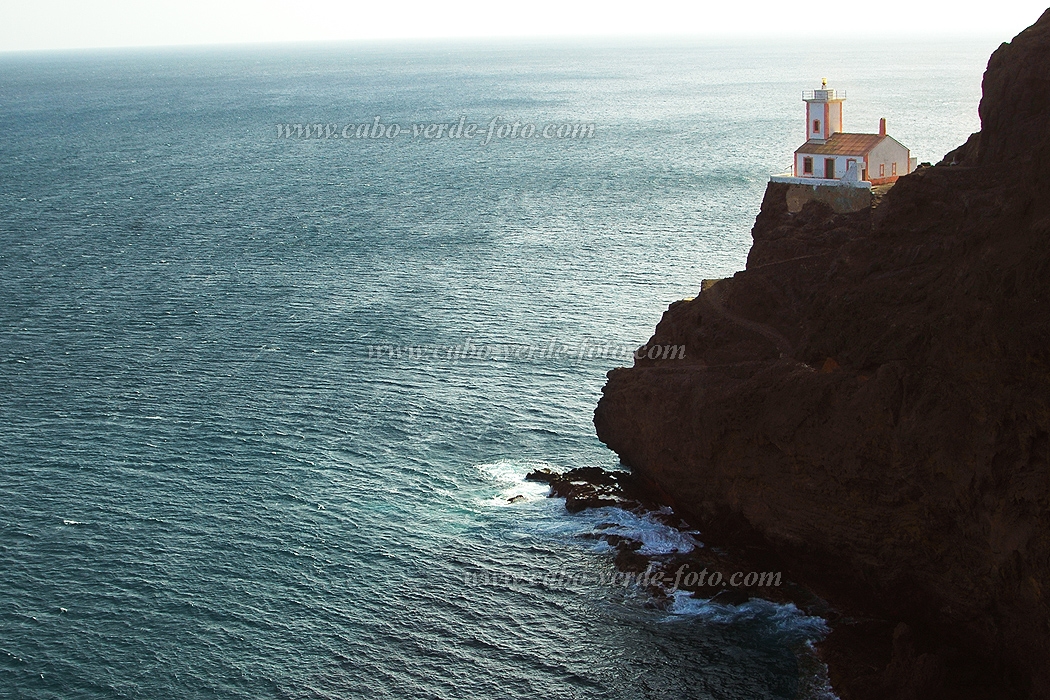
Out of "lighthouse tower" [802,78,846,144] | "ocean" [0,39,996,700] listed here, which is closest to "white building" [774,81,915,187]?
"lighthouse tower" [802,78,846,144]

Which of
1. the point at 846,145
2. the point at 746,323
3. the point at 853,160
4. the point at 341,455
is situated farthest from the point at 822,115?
the point at 341,455

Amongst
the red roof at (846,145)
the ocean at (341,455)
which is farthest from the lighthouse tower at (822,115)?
the ocean at (341,455)

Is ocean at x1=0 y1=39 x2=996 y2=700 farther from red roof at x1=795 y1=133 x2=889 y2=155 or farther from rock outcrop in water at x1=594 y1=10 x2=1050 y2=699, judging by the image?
red roof at x1=795 y1=133 x2=889 y2=155

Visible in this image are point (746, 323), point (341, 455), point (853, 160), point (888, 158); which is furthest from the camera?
point (341, 455)

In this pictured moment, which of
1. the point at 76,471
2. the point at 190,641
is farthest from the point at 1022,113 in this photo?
the point at 76,471

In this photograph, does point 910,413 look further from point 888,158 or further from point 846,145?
point 846,145

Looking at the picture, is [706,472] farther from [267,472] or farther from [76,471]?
[76,471]

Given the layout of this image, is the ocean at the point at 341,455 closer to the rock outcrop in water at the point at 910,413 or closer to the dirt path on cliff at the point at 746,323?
the rock outcrop in water at the point at 910,413
